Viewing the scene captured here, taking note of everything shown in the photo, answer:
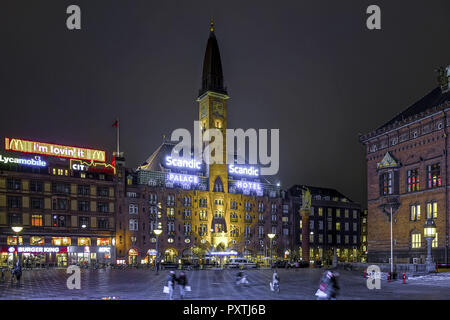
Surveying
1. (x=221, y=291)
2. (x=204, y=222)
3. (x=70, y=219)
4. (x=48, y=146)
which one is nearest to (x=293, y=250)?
(x=204, y=222)

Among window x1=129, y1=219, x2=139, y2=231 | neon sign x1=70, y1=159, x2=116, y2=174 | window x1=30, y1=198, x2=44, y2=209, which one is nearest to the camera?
window x1=30, y1=198, x2=44, y2=209

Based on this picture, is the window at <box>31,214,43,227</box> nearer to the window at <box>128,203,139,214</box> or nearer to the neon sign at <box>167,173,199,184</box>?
the window at <box>128,203,139,214</box>

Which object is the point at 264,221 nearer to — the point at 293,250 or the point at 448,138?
the point at 293,250

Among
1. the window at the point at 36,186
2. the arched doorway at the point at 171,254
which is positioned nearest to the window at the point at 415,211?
the arched doorway at the point at 171,254

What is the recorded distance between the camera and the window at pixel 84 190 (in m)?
103

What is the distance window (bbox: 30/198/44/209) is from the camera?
97250 millimetres

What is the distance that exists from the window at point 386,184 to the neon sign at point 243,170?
5973cm

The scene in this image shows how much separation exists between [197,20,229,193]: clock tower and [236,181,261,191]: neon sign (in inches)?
171

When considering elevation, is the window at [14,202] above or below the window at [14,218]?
above

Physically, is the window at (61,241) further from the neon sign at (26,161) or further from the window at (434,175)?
the window at (434,175)

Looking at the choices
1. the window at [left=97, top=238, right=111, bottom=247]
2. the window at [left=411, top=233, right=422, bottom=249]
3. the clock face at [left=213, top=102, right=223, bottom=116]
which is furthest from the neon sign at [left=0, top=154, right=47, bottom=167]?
the window at [left=411, top=233, right=422, bottom=249]
